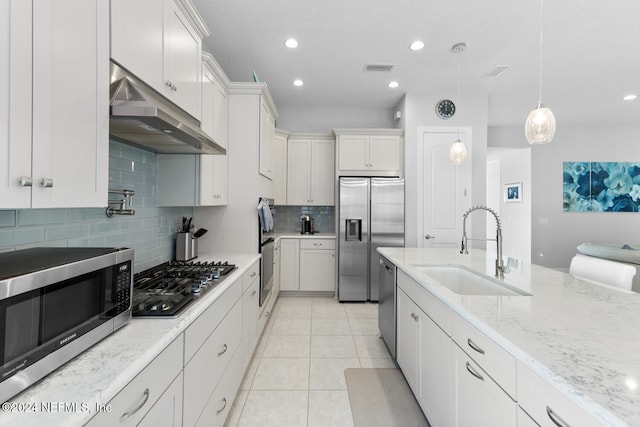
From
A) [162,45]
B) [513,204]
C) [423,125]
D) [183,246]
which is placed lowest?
[183,246]

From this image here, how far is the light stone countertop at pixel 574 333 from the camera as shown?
0.62 m

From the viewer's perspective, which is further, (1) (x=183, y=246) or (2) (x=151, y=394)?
(1) (x=183, y=246)

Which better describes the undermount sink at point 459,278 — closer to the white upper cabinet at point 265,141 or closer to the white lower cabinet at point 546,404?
the white lower cabinet at point 546,404

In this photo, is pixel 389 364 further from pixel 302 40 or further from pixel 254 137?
pixel 302 40

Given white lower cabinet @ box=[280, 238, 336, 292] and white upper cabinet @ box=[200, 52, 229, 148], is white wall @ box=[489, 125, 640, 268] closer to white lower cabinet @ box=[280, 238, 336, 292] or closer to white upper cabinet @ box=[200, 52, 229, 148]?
white lower cabinet @ box=[280, 238, 336, 292]

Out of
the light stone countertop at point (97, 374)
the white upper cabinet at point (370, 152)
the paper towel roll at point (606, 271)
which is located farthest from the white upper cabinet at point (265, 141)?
the paper towel roll at point (606, 271)

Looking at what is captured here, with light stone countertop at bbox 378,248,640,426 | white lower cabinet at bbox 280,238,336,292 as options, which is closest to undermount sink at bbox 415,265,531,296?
light stone countertop at bbox 378,248,640,426

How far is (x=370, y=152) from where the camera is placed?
3988 mm

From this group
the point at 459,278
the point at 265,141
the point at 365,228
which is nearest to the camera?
the point at 459,278

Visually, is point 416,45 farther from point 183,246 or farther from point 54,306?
point 54,306

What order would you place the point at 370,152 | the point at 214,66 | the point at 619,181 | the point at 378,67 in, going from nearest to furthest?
the point at 214,66 → the point at 378,67 → the point at 370,152 → the point at 619,181

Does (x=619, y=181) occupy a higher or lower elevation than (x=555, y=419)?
higher

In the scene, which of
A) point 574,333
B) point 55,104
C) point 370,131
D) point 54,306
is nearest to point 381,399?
point 574,333

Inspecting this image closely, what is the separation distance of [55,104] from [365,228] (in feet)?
11.2
